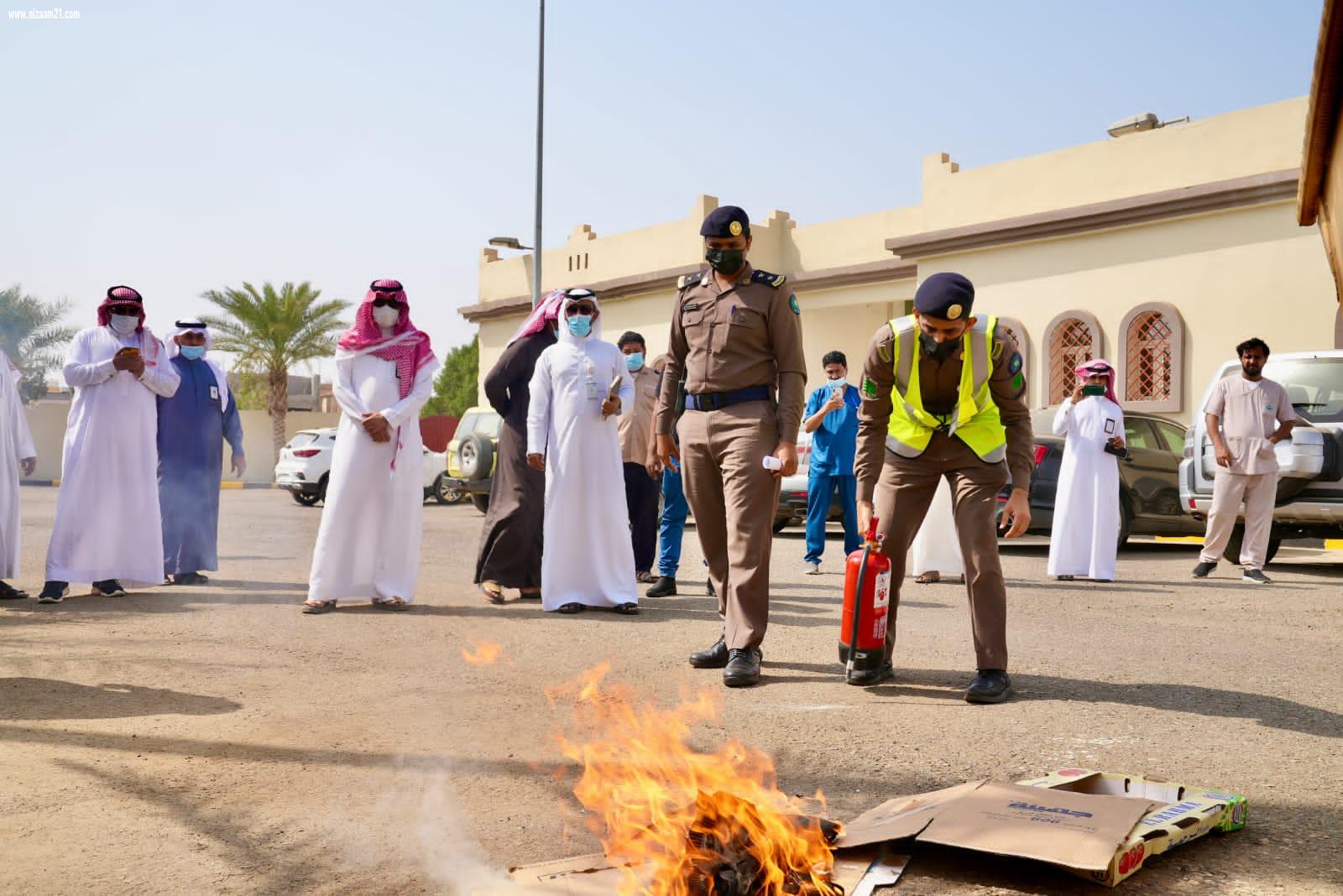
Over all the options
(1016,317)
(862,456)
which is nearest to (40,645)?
(862,456)

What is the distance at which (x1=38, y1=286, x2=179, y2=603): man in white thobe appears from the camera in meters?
8.82

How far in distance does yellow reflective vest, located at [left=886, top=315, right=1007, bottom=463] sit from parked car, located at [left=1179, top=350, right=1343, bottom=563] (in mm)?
6562

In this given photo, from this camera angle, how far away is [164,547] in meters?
9.95

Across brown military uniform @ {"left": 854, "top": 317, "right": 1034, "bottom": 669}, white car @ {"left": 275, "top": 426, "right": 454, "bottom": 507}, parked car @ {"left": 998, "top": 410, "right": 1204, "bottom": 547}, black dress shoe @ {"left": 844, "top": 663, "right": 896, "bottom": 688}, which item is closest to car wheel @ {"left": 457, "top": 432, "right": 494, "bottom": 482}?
white car @ {"left": 275, "top": 426, "right": 454, "bottom": 507}

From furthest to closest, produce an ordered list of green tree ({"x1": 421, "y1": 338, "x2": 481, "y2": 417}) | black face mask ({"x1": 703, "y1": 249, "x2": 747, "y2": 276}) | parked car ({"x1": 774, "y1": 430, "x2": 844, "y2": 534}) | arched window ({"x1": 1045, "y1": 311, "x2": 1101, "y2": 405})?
green tree ({"x1": 421, "y1": 338, "x2": 481, "y2": 417}), arched window ({"x1": 1045, "y1": 311, "x2": 1101, "y2": 405}), parked car ({"x1": 774, "y1": 430, "x2": 844, "y2": 534}), black face mask ({"x1": 703, "y1": 249, "x2": 747, "y2": 276})

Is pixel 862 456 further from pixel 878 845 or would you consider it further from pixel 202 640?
pixel 202 640

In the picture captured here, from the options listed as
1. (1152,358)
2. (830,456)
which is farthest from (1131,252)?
(830,456)

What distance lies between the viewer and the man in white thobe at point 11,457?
9016mm

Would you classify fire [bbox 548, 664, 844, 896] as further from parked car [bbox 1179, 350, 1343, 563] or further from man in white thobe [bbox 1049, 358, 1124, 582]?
parked car [bbox 1179, 350, 1343, 563]

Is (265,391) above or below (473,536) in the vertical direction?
above

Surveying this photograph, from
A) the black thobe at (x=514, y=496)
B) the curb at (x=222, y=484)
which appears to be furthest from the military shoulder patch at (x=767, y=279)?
the curb at (x=222, y=484)

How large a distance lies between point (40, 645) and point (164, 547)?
3.42m

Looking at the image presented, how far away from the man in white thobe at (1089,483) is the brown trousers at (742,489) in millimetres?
5796

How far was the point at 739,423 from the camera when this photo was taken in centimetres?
598
